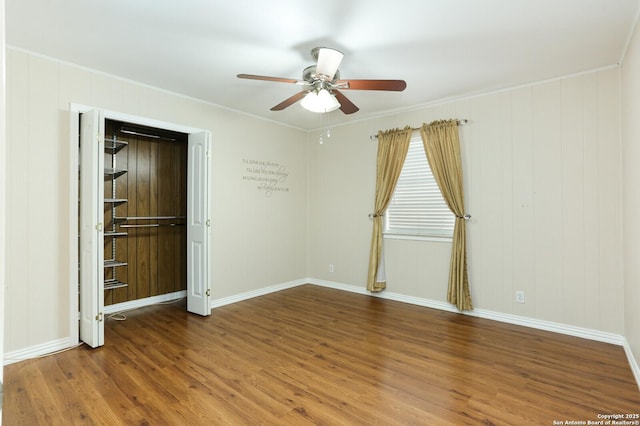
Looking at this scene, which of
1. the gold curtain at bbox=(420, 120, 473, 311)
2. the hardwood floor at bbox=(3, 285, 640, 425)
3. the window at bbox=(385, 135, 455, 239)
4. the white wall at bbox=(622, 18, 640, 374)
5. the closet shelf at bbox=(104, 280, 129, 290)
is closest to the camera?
the hardwood floor at bbox=(3, 285, 640, 425)

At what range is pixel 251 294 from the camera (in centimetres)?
500

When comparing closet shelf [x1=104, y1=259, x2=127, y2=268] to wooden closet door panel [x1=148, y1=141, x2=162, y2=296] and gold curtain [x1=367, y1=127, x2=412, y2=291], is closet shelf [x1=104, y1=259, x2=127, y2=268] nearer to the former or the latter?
wooden closet door panel [x1=148, y1=141, x2=162, y2=296]

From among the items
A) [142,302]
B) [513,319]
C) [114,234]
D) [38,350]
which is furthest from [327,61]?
[142,302]

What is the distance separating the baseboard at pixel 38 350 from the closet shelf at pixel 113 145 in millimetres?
2255

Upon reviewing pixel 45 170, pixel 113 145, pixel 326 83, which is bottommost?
pixel 45 170

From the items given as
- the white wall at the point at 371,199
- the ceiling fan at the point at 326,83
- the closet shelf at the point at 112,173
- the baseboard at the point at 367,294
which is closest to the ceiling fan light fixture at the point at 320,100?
the ceiling fan at the point at 326,83

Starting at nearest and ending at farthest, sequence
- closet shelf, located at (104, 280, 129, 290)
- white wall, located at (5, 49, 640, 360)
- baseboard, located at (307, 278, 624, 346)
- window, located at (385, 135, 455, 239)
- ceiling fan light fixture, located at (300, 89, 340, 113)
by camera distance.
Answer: white wall, located at (5, 49, 640, 360) < ceiling fan light fixture, located at (300, 89, 340, 113) < baseboard, located at (307, 278, 624, 346) < closet shelf, located at (104, 280, 129, 290) < window, located at (385, 135, 455, 239)

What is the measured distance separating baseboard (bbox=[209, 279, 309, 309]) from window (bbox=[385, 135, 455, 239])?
6.04 ft

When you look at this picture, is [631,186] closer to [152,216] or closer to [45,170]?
[45,170]

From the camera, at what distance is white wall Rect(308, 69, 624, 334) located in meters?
3.37

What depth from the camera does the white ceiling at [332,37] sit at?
240 centimetres

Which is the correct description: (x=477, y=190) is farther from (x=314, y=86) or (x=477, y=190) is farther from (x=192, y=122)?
(x=192, y=122)

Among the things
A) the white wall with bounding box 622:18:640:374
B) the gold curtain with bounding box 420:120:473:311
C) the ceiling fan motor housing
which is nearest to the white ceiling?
the ceiling fan motor housing

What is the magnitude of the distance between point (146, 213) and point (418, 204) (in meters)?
3.77
